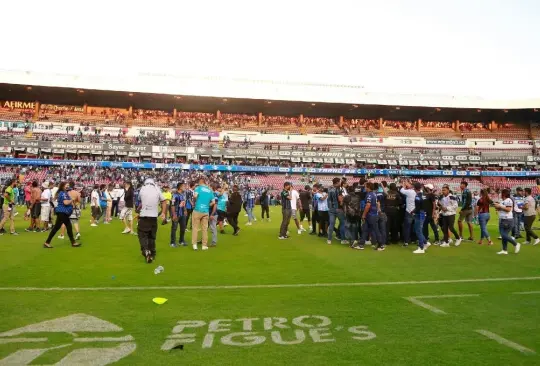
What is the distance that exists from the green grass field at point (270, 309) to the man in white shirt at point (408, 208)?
5.52ft

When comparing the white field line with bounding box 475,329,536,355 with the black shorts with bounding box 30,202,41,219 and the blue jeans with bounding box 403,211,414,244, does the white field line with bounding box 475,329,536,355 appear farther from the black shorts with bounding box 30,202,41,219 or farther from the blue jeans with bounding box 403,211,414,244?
the black shorts with bounding box 30,202,41,219

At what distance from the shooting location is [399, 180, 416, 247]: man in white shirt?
452 inches

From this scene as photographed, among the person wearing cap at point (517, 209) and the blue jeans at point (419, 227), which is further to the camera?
the person wearing cap at point (517, 209)

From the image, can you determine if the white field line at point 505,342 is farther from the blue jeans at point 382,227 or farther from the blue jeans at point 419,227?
the blue jeans at point 382,227

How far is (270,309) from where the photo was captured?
552 cm

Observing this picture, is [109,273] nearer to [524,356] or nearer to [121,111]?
[524,356]

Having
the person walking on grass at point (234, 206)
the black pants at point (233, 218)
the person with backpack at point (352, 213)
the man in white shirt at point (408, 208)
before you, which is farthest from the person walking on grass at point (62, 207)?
the man in white shirt at point (408, 208)

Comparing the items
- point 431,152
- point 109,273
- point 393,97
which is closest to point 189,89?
point 393,97

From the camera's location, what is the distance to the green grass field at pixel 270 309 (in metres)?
4.02

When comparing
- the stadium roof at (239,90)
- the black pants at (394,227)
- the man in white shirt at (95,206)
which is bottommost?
the man in white shirt at (95,206)

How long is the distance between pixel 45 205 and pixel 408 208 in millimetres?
12098

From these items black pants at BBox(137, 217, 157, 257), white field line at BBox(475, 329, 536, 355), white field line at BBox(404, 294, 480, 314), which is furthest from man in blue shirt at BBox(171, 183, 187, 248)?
white field line at BBox(475, 329, 536, 355)

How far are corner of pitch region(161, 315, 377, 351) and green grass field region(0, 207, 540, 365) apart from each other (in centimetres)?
2

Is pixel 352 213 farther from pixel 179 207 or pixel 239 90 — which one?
pixel 239 90
